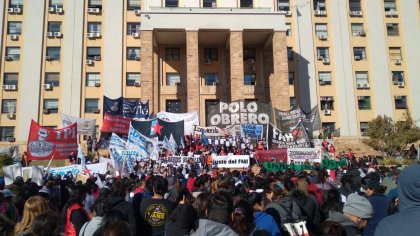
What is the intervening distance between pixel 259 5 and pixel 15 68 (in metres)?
24.7

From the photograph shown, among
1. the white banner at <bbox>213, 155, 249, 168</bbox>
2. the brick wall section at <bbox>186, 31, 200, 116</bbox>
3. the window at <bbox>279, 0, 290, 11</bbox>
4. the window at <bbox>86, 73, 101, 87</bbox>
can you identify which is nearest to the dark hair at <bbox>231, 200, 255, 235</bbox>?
the white banner at <bbox>213, 155, 249, 168</bbox>

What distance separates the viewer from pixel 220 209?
150 inches

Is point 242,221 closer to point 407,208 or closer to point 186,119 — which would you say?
point 407,208

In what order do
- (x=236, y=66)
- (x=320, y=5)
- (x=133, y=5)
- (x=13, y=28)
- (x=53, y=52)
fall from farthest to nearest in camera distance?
(x=320, y=5) < (x=133, y=5) < (x=13, y=28) < (x=53, y=52) < (x=236, y=66)

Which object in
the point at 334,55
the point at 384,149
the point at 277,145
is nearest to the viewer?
the point at 277,145

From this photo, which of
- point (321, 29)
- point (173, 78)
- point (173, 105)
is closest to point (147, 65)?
point (173, 78)

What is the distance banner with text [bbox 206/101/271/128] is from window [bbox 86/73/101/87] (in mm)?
13720

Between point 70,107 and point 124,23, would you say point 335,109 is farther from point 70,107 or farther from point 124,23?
point 70,107

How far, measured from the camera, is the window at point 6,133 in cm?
3669

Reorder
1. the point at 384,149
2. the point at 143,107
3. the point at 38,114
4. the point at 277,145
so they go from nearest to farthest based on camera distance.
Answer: the point at 277,145, the point at 143,107, the point at 384,149, the point at 38,114

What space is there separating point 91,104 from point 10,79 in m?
8.20

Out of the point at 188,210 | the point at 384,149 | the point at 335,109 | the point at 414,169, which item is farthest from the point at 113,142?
the point at 335,109

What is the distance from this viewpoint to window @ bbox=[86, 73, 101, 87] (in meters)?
38.2

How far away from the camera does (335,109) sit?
130 feet
